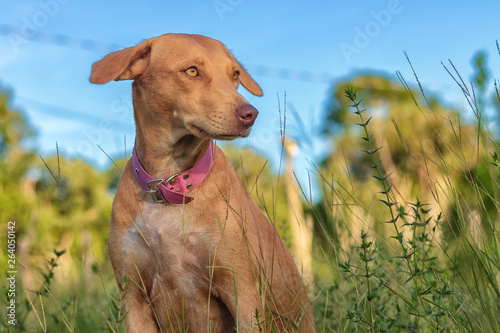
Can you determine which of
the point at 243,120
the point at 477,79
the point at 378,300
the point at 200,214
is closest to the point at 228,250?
the point at 200,214

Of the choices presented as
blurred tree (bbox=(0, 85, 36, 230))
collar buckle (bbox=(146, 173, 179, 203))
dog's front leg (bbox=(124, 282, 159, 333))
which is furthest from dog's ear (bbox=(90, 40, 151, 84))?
blurred tree (bbox=(0, 85, 36, 230))

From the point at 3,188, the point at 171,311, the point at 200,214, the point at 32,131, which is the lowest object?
the point at 3,188

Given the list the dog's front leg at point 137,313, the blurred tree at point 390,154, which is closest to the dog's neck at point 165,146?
the dog's front leg at point 137,313

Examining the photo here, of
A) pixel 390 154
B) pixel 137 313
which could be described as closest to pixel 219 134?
pixel 137 313

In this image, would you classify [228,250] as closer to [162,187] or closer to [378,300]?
[162,187]

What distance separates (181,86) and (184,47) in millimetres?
301

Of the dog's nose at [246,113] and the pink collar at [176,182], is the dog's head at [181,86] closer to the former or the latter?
the dog's nose at [246,113]

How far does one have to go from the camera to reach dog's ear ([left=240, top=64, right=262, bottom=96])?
12.0 feet

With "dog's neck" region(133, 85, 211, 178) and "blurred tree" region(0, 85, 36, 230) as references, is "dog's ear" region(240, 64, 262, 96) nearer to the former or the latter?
"dog's neck" region(133, 85, 211, 178)

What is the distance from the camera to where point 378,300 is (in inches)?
139

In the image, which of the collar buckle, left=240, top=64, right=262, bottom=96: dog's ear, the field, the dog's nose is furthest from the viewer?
left=240, top=64, right=262, bottom=96: dog's ear

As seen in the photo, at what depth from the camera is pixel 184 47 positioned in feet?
10.3

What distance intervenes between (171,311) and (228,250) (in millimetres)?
568

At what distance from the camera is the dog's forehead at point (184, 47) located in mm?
3115
